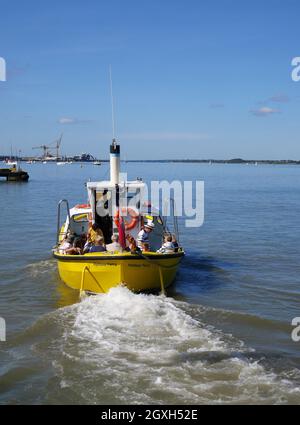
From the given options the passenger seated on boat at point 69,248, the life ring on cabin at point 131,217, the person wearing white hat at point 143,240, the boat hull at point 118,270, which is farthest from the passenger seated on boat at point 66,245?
the person wearing white hat at point 143,240

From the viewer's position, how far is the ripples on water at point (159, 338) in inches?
336

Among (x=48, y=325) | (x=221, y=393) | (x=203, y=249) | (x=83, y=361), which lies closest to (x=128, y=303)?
(x=48, y=325)

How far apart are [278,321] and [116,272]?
447cm

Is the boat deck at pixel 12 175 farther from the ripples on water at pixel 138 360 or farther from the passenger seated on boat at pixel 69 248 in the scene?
the ripples on water at pixel 138 360

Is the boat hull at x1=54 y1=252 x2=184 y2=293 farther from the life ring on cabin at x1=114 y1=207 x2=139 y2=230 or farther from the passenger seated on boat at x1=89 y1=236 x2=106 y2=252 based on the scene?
the life ring on cabin at x1=114 y1=207 x2=139 y2=230

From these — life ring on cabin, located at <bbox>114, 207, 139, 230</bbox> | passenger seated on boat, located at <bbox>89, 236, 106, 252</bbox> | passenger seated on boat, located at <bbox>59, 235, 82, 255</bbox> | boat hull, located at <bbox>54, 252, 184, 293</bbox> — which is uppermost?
life ring on cabin, located at <bbox>114, 207, 139, 230</bbox>

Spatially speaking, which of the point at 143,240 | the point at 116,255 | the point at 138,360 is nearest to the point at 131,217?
the point at 143,240

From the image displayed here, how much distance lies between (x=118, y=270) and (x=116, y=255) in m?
0.44

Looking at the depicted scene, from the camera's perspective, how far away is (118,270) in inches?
523

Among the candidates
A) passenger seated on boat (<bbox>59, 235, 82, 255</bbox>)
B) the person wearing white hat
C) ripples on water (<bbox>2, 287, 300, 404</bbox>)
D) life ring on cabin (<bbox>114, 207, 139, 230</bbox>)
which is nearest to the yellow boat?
life ring on cabin (<bbox>114, 207, 139, 230</bbox>)

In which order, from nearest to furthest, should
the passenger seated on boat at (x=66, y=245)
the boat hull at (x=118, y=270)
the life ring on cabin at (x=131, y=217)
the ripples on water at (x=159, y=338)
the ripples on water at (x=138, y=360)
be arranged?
the ripples on water at (x=138, y=360), the ripples on water at (x=159, y=338), the boat hull at (x=118, y=270), the passenger seated on boat at (x=66, y=245), the life ring on cabin at (x=131, y=217)

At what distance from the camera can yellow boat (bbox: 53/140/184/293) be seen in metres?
13.3

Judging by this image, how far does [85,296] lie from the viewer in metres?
13.9
